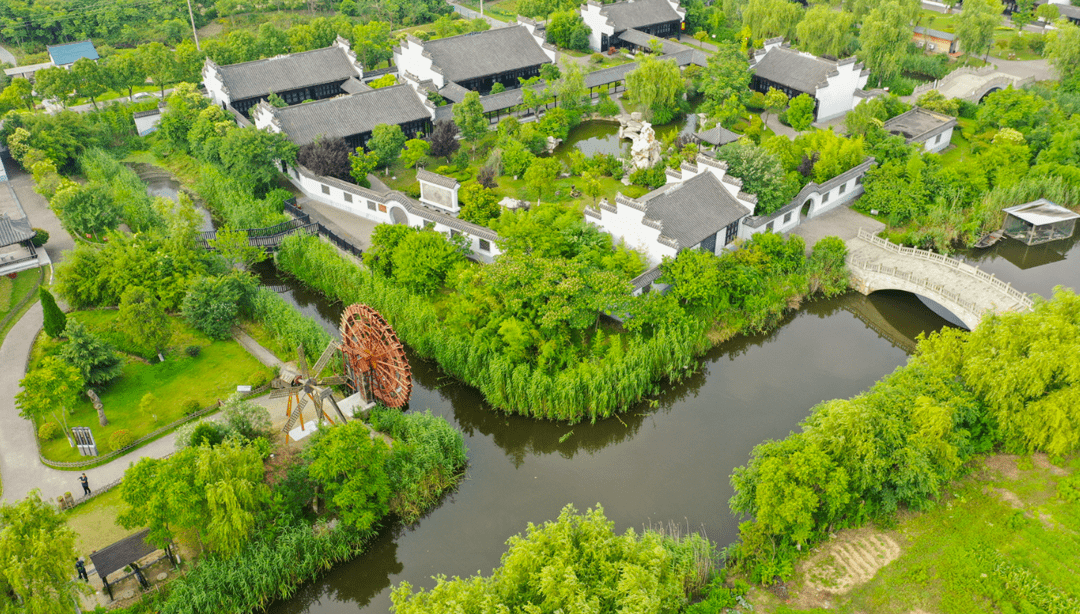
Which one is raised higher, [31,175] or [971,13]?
[971,13]

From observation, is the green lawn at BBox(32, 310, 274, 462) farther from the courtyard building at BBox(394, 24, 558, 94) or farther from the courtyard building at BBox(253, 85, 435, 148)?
the courtyard building at BBox(394, 24, 558, 94)

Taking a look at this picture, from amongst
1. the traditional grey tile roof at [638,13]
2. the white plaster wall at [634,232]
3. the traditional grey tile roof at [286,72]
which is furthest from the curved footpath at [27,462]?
the traditional grey tile roof at [638,13]

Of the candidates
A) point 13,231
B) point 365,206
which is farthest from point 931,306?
point 13,231

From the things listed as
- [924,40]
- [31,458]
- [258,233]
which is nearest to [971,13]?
[924,40]

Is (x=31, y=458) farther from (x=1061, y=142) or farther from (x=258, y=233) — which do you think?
(x=1061, y=142)

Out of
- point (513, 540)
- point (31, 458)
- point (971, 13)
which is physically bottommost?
point (31, 458)
